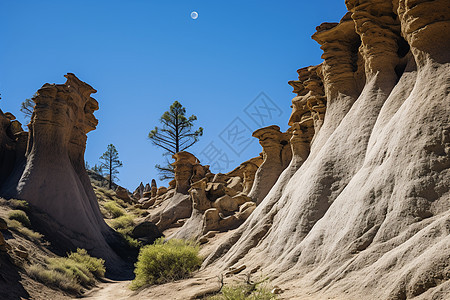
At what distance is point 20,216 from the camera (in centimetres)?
1705

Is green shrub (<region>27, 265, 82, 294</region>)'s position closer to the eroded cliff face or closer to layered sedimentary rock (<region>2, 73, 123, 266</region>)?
layered sedimentary rock (<region>2, 73, 123, 266</region>)

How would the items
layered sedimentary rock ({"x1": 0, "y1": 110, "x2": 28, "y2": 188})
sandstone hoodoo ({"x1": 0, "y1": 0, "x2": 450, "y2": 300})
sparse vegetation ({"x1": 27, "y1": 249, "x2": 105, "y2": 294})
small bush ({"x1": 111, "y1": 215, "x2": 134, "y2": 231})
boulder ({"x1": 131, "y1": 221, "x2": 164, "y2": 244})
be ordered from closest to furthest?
sandstone hoodoo ({"x1": 0, "y1": 0, "x2": 450, "y2": 300}), sparse vegetation ({"x1": 27, "y1": 249, "x2": 105, "y2": 294}), layered sedimentary rock ({"x1": 0, "y1": 110, "x2": 28, "y2": 188}), boulder ({"x1": 131, "y1": 221, "x2": 164, "y2": 244}), small bush ({"x1": 111, "y1": 215, "x2": 134, "y2": 231})

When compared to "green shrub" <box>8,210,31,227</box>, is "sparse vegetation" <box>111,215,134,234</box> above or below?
below

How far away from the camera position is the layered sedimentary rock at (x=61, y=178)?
64.0 feet

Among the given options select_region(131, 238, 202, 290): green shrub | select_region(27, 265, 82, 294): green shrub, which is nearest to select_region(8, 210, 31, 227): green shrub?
select_region(27, 265, 82, 294): green shrub

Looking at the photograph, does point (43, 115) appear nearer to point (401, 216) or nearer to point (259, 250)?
point (259, 250)

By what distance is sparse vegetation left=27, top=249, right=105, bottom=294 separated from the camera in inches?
494

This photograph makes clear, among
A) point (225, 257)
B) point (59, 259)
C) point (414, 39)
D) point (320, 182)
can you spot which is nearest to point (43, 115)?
point (59, 259)

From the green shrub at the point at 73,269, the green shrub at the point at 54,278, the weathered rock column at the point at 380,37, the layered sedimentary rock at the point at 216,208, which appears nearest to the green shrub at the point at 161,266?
the green shrub at the point at 54,278

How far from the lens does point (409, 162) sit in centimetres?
716

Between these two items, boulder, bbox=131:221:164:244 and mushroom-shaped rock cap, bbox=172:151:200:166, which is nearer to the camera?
boulder, bbox=131:221:164:244

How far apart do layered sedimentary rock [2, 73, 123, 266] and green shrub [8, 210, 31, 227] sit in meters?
1.00

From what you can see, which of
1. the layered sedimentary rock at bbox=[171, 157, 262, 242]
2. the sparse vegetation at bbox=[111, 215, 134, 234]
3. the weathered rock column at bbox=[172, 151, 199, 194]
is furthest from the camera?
the weathered rock column at bbox=[172, 151, 199, 194]

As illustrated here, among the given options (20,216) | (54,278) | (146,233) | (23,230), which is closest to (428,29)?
(54,278)
